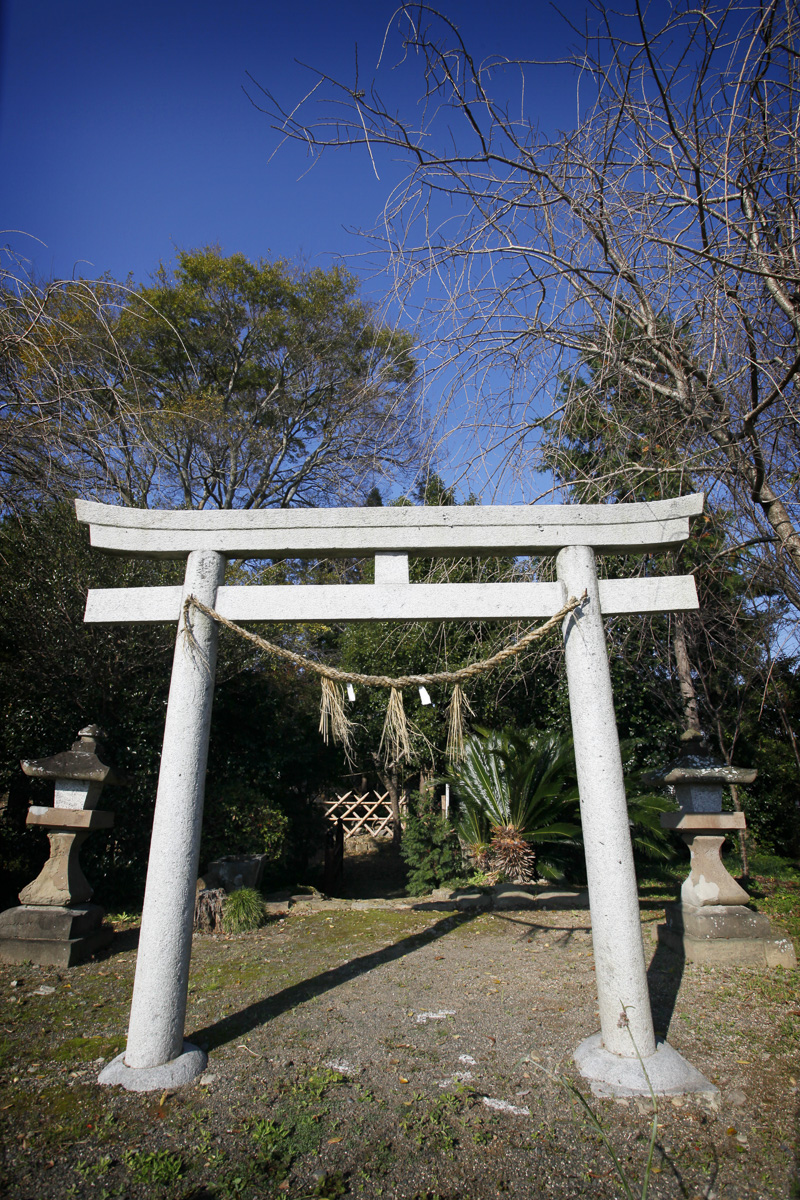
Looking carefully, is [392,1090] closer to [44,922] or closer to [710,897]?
[710,897]

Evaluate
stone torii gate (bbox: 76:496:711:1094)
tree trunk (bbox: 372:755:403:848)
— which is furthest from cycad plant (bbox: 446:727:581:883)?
tree trunk (bbox: 372:755:403:848)

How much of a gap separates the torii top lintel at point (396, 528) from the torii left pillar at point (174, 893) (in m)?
0.49

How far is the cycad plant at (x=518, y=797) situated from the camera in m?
6.02

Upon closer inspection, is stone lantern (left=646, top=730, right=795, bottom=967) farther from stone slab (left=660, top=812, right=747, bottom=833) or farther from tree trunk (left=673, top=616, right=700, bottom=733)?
tree trunk (left=673, top=616, right=700, bottom=733)

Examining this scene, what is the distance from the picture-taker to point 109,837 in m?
6.46

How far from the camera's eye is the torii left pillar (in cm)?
273

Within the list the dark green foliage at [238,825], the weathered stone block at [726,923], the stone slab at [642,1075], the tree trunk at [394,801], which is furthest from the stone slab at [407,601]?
the tree trunk at [394,801]

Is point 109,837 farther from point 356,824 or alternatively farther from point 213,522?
point 356,824

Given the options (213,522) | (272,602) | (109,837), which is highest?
(213,522)

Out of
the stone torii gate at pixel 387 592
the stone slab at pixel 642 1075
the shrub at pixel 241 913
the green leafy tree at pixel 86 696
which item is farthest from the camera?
the green leafy tree at pixel 86 696

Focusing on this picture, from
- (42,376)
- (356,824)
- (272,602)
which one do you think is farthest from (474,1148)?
(356,824)

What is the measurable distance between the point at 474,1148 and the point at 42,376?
474cm

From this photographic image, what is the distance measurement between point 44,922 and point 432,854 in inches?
155

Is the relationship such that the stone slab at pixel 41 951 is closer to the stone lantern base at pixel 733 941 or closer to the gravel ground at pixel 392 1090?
the gravel ground at pixel 392 1090
